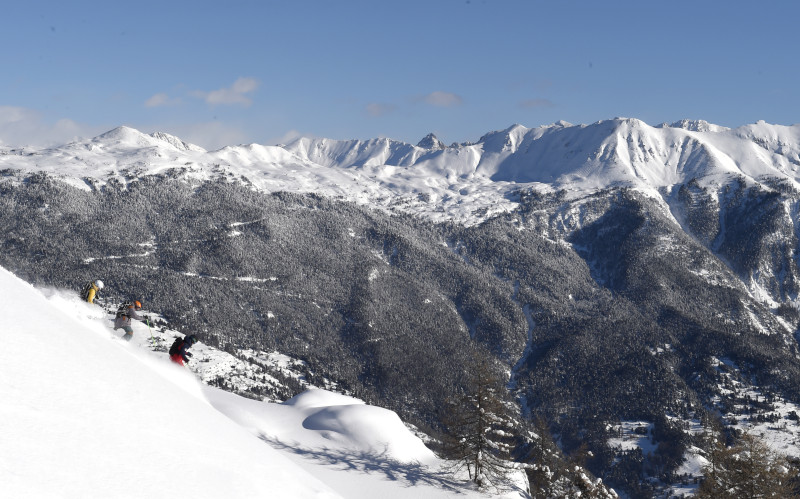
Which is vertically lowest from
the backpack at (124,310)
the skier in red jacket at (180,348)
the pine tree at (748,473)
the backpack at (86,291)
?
the pine tree at (748,473)

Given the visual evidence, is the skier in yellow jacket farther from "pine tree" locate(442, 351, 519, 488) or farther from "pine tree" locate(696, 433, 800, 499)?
"pine tree" locate(696, 433, 800, 499)

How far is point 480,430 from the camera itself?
3297 cm

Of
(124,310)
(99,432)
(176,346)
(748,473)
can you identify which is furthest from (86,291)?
(748,473)

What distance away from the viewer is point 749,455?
31.7m

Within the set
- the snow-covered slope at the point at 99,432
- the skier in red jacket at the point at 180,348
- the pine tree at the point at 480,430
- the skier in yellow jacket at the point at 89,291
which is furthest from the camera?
the skier in yellow jacket at the point at 89,291

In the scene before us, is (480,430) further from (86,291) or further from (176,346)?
(86,291)

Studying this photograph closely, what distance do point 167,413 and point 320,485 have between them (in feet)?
17.3

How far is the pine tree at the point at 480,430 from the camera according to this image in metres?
32.6

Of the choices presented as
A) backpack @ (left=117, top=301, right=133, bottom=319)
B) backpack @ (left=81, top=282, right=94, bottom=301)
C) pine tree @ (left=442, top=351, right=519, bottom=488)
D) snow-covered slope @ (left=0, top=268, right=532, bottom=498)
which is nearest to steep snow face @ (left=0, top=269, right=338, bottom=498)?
snow-covered slope @ (left=0, top=268, right=532, bottom=498)

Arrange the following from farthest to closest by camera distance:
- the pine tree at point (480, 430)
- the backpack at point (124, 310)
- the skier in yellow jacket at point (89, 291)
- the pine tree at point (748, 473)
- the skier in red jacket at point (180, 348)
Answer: the skier in yellow jacket at point (89, 291) → the backpack at point (124, 310) → the pine tree at point (480, 430) → the skier in red jacket at point (180, 348) → the pine tree at point (748, 473)

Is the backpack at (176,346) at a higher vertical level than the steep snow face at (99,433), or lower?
higher

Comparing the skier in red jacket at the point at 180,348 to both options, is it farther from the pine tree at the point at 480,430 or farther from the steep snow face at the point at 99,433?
the pine tree at the point at 480,430

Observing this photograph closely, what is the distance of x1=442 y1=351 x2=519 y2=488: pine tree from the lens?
107 feet

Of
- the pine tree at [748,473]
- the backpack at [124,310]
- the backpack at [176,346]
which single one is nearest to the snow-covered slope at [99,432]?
the backpack at [176,346]
